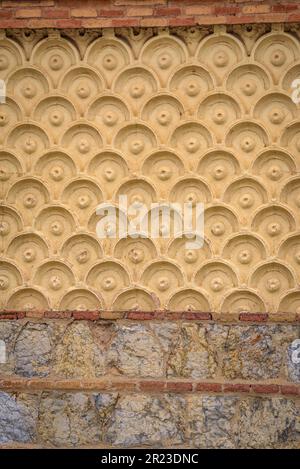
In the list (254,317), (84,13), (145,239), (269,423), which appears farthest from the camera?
(84,13)

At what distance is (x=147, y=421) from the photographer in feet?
13.2

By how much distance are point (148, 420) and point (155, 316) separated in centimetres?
60

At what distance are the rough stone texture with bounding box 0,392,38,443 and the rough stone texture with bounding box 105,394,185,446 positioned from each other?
1.47 ft

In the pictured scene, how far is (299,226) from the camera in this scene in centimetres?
415

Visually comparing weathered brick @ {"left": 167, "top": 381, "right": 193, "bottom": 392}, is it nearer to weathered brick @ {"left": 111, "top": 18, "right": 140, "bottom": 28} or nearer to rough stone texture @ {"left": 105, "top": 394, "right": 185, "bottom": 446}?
rough stone texture @ {"left": 105, "top": 394, "right": 185, "bottom": 446}

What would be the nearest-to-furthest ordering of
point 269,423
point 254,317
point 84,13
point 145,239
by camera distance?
point 269,423
point 254,317
point 145,239
point 84,13

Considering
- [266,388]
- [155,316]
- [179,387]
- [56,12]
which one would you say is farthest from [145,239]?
[56,12]

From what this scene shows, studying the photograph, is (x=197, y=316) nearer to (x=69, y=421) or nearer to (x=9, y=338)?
(x=69, y=421)

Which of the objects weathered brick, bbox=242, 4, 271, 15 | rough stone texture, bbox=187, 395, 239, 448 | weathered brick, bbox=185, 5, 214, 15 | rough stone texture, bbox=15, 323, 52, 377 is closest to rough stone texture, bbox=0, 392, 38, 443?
rough stone texture, bbox=15, 323, 52, 377

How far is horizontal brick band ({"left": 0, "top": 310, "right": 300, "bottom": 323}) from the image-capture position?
4.08 m

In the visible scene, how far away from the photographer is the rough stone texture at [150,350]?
4.05 meters

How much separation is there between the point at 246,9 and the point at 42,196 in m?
1.68

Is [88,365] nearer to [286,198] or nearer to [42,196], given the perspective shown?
[42,196]

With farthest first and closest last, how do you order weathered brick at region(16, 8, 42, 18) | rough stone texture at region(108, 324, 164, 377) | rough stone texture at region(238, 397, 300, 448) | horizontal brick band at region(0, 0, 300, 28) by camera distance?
weathered brick at region(16, 8, 42, 18) → horizontal brick band at region(0, 0, 300, 28) → rough stone texture at region(108, 324, 164, 377) → rough stone texture at region(238, 397, 300, 448)
